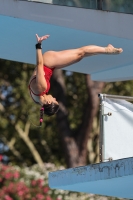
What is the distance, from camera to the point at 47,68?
10.8 meters

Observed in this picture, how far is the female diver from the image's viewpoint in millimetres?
10484

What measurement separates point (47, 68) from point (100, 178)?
193cm

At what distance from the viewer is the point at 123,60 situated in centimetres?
1399

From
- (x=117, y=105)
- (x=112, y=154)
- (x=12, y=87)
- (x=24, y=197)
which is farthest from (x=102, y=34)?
(x=12, y=87)

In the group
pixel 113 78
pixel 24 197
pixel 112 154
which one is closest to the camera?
pixel 112 154

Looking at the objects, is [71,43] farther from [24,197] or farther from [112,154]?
[24,197]

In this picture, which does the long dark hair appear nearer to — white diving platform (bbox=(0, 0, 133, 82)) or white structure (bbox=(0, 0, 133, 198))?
white structure (bbox=(0, 0, 133, 198))

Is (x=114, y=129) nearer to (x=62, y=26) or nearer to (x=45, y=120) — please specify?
(x=62, y=26)

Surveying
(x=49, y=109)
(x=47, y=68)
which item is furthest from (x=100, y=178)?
(x=47, y=68)

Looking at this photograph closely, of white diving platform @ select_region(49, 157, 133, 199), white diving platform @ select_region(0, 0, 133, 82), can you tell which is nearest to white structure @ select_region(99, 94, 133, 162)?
white diving platform @ select_region(49, 157, 133, 199)

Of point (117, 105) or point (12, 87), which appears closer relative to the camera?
point (117, 105)

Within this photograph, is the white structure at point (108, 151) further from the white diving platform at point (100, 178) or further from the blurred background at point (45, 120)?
the blurred background at point (45, 120)

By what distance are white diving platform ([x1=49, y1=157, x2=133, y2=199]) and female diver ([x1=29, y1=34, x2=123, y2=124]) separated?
1279 mm

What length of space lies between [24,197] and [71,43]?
7495 mm
